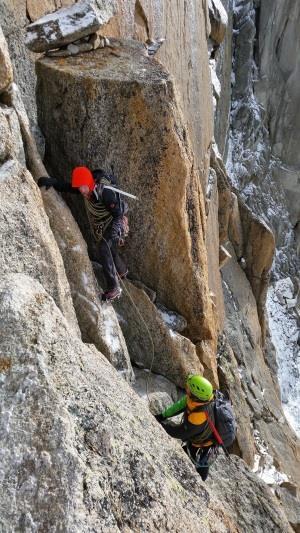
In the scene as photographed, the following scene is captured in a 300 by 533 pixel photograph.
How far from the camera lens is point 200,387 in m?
6.11

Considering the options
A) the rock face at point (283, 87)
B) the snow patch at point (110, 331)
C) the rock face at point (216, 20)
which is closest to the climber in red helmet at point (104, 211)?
the snow patch at point (110, 331)

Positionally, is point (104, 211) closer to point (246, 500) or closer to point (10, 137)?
point (10, 137)

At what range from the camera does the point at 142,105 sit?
286 inches

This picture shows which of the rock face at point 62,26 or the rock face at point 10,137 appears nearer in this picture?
the rock face at point 10,137

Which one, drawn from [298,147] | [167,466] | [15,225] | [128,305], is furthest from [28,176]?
[298,147]

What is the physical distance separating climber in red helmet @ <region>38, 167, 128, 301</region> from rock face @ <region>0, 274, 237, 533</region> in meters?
2.74

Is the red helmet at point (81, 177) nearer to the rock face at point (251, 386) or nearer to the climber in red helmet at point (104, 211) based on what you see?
the climber in red helmet at point (104, 211)

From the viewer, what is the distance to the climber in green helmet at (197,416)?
614 centimetres

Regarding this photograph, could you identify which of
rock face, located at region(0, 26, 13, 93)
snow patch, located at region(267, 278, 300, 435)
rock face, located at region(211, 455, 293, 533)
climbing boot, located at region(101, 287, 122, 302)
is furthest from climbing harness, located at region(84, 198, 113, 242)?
snow patch, located at region(267, 278, 300, 435)

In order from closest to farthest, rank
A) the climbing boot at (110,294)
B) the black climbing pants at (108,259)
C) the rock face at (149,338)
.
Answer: the climbing boot at (110,294)
the black climbing pants at (108,259)
the rock face at (149,338)

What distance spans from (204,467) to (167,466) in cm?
322

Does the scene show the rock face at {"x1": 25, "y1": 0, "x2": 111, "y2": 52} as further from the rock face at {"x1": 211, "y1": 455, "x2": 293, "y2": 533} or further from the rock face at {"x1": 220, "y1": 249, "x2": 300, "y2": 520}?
the rock face at {"x1": 220, "y1": 249, "x2": 300, "y2": 520}

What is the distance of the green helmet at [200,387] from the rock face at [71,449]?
173 cm

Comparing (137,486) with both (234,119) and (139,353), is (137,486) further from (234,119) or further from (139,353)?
(234,119)
